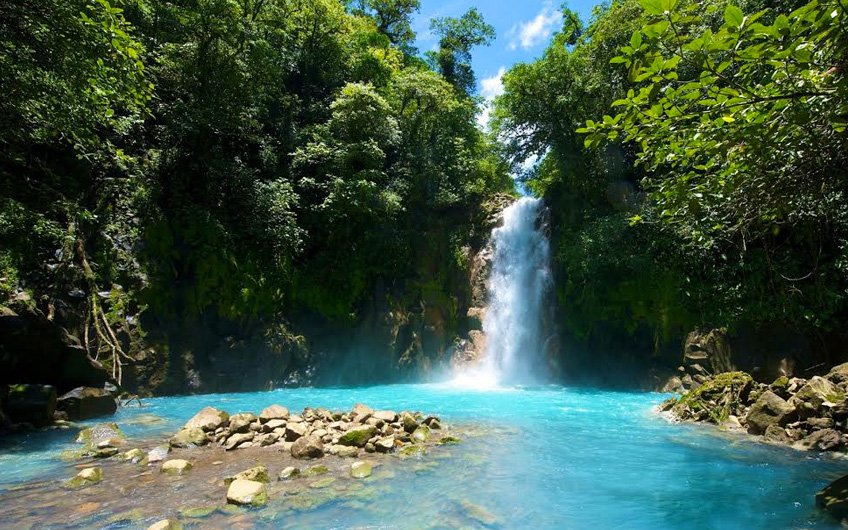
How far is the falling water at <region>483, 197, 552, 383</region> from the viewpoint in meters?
19.7

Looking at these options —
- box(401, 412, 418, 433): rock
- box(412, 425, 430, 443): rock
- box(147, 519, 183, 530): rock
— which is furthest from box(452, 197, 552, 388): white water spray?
box(147, 519, 183, 530): rock

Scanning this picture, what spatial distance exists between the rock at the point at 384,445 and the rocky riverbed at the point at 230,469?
0.05 ft

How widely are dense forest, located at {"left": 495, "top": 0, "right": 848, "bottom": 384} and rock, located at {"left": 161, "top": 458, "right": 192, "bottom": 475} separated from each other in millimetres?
6305

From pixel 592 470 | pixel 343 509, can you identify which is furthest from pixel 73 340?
pixel 592 470

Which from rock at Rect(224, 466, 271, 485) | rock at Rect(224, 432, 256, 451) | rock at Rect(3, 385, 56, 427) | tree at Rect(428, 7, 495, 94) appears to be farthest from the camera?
tree at Rect(428, 7, 495, 94)

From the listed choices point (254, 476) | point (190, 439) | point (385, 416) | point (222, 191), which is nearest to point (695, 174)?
point (254, 476)

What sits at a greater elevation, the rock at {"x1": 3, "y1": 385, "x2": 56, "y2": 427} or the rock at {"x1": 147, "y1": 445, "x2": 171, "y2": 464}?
the rock at {"x1": 3, "y1": 385, "x2": 56, "y2": 427}

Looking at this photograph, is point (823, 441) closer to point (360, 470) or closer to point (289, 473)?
point (360, 470)

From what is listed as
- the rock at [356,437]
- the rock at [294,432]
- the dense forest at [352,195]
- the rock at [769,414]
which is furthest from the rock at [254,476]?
the rock at [769,414]

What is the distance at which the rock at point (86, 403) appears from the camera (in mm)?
9586

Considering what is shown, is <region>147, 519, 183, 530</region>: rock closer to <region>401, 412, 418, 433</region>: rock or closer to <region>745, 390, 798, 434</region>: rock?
<region>401, 412, 418, 433</region>: rock

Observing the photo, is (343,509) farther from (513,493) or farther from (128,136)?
(128,136)

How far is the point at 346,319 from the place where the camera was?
18531 millimetres

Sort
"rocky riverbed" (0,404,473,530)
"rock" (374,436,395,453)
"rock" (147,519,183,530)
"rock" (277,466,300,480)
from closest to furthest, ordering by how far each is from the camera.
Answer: "rock" (147,519,183,530) < "rocky riverbed" (0,404,473,530) < "rock" (277,466,300,480) < "rock" (374,436,395,453)
